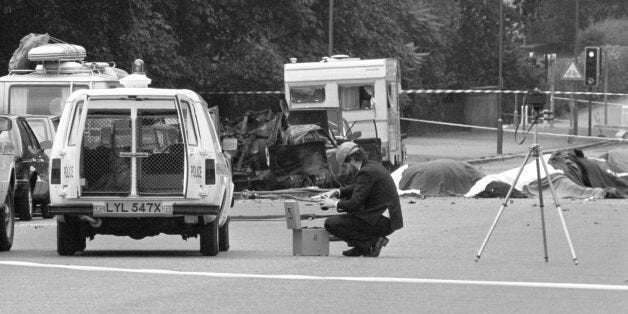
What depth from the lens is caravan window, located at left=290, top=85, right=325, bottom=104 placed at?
115 feet

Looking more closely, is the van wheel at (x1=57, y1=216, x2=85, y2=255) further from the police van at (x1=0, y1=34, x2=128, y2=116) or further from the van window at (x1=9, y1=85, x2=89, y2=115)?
the van window at (x1=9, y1=85, x2=89, y2=115)

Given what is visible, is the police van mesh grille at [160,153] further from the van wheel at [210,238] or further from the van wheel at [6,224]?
the van wheel at [6,224]

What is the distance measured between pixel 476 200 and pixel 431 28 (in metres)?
34.9

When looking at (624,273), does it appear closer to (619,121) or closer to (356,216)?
(356,216)

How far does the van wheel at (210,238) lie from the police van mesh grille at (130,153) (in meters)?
0.48

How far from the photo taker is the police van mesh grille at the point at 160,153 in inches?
642

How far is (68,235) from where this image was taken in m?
16.3

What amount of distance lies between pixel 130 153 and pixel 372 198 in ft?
8.55

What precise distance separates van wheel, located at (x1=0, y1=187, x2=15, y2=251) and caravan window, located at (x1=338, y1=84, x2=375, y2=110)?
58.8 feet

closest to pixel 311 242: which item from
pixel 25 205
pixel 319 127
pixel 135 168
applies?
pixel 135 168

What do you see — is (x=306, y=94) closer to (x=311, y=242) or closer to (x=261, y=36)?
(x=261, y=36)

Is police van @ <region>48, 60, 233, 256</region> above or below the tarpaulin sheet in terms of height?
above

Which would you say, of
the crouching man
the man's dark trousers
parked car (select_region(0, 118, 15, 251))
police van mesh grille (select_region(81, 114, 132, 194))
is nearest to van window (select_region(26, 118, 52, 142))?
parked car (select_region(0, 118, 15, 251))

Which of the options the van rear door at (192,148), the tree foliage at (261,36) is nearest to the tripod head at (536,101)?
the van rear door at (192,148)
